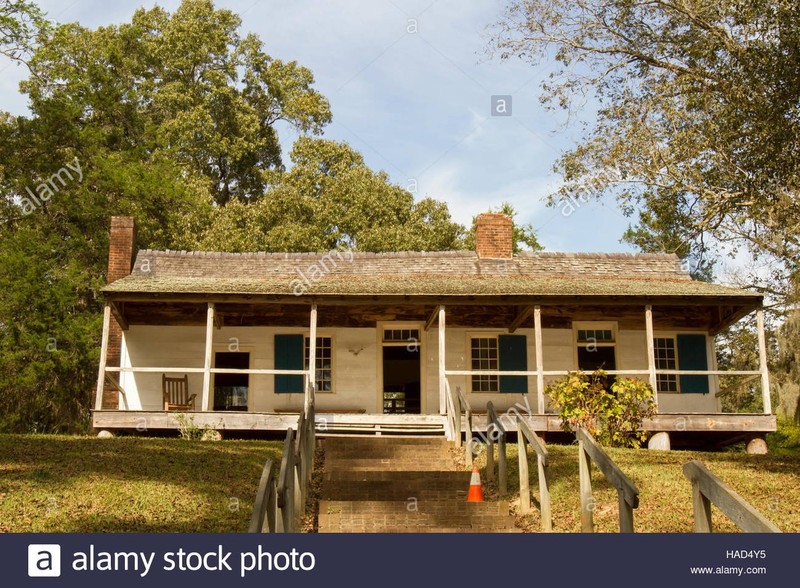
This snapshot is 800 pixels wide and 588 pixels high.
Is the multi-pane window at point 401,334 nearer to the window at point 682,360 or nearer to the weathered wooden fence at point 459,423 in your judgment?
the weathered wooden fence at point 459,423

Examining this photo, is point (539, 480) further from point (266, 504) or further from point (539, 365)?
point (539, 365)

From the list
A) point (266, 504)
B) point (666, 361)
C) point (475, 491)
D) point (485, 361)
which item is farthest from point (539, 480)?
point (666, 361)

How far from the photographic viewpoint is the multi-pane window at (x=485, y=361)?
21078mm

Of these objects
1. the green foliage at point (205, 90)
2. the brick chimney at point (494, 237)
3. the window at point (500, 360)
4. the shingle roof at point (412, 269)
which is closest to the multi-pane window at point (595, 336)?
the shingle roof at point (412, 269)

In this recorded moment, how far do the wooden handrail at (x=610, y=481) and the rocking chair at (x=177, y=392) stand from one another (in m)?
12.6

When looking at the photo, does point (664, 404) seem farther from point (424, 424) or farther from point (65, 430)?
point (65, 430)

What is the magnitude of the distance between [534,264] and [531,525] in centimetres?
1324

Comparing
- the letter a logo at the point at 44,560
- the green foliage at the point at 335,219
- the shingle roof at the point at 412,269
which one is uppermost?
the green foliage at the point at 335,219

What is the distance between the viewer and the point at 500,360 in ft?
68.7

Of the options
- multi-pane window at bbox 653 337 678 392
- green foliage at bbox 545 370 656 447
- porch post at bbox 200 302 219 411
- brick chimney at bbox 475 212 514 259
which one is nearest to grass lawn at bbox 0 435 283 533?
porch post at bbox 200 302 219 411

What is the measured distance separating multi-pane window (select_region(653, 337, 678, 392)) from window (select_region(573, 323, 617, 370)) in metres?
1.00

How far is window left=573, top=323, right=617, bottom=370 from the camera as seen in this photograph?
2130cm

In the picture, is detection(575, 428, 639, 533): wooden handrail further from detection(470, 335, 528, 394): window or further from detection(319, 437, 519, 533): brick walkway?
detection(470, 335, 528, 394): window

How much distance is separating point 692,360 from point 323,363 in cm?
835
